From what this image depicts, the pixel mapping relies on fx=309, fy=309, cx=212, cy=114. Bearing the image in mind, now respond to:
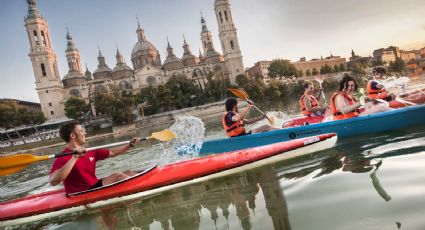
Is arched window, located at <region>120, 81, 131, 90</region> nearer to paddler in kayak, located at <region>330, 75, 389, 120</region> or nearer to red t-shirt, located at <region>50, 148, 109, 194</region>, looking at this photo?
paddler in kayak, located at <region>330, 75, 389, 120</region>

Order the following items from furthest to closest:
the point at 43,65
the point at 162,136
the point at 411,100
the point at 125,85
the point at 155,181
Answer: the point at 125,85
the point at 43,65
the point at 411,100
the point at 162,136
the point at 155,181

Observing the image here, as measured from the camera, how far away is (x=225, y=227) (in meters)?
3.24

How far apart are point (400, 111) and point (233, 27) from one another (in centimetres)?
7574

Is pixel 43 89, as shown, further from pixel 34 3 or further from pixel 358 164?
pixel 358 164

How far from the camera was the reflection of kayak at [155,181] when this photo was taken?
4902mm

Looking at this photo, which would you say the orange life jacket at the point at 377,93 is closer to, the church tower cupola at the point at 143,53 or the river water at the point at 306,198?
the river water at the point at 306,198

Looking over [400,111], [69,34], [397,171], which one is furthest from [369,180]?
[69,34]

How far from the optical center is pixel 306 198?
3.58 metres

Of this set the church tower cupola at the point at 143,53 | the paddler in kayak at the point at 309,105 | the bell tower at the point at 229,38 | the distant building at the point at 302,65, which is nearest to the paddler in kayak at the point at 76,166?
the paddler in kayak at the point at 309,105

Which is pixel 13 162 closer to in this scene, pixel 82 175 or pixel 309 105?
pixel 82 175

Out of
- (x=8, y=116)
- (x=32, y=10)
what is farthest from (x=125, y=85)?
(x=8, y=116)

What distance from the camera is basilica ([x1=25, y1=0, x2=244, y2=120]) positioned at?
6800 cm

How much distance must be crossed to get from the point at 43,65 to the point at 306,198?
75.9 m

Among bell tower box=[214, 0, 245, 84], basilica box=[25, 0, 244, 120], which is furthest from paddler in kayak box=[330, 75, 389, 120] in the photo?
bell tower box=[214, 0, 245, 84]
